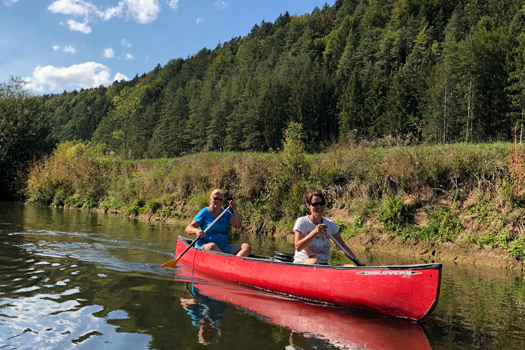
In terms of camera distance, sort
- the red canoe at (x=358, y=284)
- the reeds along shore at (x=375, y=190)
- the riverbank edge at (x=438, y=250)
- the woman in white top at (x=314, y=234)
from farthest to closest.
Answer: the reeds along shore at (x=375, y=190), the riverbank edge at (x=438, y=250), the woman in white top at (x=314, y=234), the red canoe at (x=358, y=284)

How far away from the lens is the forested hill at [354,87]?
41031 mm

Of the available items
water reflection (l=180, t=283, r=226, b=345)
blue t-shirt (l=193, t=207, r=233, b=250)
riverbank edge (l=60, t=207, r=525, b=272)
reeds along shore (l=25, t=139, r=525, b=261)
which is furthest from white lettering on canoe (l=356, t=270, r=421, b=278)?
reeds along shore (l=25, t=139, r=525, b=261)

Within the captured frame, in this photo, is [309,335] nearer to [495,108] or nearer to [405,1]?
[495,108]

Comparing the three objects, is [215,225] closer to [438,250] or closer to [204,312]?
[204,312]

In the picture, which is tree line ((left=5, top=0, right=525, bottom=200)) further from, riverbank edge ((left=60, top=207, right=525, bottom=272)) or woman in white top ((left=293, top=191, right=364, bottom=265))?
woman in white top ((left=293, top=191, right=364, bottom=265))

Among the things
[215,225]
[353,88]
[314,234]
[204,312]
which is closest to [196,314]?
[204,312]

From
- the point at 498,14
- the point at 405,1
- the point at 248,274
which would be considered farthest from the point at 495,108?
the point at 405,1

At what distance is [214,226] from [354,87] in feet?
173

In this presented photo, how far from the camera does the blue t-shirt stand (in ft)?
25.0

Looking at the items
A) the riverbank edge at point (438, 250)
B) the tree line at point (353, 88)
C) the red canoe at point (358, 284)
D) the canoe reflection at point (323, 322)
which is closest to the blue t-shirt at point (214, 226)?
the red canoe at point (358, 284)

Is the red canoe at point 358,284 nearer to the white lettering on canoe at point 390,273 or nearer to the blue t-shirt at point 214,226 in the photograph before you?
the white lettering on canoe at point 390,273

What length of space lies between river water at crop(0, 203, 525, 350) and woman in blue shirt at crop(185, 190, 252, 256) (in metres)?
0.67

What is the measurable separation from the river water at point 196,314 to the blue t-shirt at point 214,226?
0.73 m

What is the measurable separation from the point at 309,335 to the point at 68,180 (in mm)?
22878
